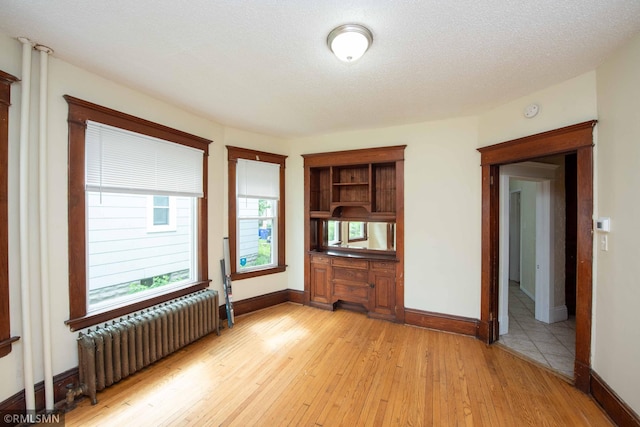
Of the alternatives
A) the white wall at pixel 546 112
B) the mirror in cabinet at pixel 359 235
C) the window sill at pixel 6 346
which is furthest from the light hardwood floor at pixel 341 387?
the white wall at pixel 546 112

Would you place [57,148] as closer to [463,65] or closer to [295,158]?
[295,158]

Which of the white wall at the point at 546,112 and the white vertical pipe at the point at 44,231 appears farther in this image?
the white wall at the point at 546,112

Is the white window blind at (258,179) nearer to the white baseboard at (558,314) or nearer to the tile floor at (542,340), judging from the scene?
the tile floor at (542,340)

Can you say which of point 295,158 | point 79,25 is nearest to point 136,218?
point 79,25

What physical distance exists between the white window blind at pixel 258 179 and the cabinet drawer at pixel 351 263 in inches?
55.3

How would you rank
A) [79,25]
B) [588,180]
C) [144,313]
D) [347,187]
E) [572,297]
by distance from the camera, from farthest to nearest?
[347,187], [572,297], [144,313], [588,180], [79,25]

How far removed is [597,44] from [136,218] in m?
4.27

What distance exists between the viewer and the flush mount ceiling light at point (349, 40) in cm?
169

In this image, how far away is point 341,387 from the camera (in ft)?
7.61

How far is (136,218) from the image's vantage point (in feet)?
9.24

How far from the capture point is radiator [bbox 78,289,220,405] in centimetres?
216

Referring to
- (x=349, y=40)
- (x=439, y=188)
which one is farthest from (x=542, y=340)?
(x=349, y=40)

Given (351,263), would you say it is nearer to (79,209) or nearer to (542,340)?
(542,340)

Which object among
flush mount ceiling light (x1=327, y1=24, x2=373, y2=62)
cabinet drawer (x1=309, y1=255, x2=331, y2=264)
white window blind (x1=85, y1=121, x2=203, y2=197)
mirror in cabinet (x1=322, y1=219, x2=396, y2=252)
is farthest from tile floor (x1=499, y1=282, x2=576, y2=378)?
white window blind (x1=85, y1=121, x2=203, y2=197)
